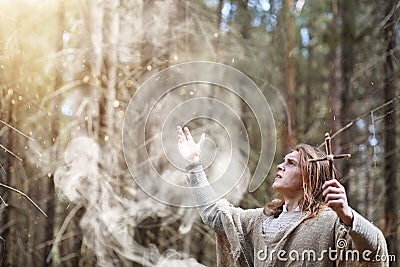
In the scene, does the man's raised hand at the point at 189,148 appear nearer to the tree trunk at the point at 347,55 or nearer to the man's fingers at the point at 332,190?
the man's fingers at the point at 332,190

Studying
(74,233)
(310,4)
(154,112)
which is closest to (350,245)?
(154,112)

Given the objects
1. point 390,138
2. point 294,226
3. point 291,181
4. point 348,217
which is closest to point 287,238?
point 294,226

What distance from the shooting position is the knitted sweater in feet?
4.17

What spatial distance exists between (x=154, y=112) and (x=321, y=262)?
1.60m

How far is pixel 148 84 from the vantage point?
2855 millimetres

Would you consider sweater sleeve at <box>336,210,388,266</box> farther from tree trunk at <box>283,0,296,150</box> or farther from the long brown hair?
tree trunk at <box>283,0,296,150</box>

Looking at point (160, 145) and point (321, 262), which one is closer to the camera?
point (321, 262)

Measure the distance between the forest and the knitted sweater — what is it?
1.17 meters

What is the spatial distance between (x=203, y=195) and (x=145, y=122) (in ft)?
4.43

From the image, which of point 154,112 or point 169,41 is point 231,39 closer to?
point 169,41

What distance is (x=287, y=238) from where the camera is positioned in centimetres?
141

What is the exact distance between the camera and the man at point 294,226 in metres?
1.28

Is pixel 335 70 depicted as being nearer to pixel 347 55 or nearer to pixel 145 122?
pixel 347 55

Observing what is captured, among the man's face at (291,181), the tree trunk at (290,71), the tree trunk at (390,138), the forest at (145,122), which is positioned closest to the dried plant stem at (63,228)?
the forest at (145,122)
